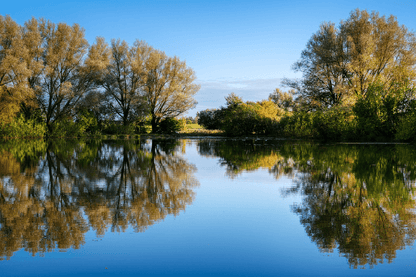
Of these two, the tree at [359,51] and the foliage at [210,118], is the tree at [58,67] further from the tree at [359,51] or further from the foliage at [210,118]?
the tree at [359,51]

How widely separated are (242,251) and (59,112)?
32.1 meters

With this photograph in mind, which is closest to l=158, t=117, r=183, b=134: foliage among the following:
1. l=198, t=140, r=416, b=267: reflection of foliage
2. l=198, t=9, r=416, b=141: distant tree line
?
l=198, t=9, r=416, b=141: distant tree line

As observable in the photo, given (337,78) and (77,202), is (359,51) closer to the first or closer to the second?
(337,78)

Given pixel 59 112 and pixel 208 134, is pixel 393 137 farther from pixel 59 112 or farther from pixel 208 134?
pixel 59 112

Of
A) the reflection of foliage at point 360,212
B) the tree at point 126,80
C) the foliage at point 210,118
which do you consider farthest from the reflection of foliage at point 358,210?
the foliage at point 210,118

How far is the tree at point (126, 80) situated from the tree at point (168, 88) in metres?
1.67

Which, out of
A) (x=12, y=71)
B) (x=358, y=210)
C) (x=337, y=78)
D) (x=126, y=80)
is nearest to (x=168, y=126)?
(x=126, y=80)

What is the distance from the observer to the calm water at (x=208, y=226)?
289 centimetres

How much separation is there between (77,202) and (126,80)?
1355 inches

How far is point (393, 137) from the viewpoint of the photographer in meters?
22.0

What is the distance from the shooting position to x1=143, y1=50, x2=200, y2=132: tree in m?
40.4

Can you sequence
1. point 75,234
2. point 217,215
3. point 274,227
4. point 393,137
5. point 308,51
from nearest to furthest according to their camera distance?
point 75,234 → point 274,227 → point 217,215 → point 393,137 → point 308,51

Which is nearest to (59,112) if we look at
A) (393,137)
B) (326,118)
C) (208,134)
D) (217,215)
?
(208,134)

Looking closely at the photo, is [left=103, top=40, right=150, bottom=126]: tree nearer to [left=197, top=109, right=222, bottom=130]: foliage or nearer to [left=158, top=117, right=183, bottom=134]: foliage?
[left=158, top=117, right=183, bottom=134]: foliage
